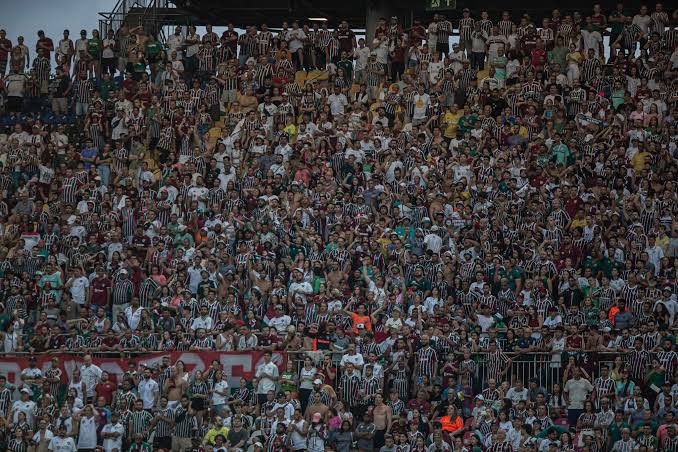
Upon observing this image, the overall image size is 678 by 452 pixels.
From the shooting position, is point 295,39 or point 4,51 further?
point 4,51

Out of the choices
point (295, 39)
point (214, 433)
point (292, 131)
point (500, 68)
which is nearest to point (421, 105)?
point (500, 68)

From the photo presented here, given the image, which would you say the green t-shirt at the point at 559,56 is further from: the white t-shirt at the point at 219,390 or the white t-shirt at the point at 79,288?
the white t-shirt at the point at 219,390

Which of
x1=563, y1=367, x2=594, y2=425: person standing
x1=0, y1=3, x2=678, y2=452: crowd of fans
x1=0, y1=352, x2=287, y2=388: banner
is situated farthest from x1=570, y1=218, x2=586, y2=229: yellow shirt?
x1=0, y1=352, x2=287, y2=388: banner

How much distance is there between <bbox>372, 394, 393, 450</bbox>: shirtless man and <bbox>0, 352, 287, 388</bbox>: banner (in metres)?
2.03

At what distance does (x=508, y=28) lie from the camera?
35125 mm

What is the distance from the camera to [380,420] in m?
24.9

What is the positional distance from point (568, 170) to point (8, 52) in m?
14.8

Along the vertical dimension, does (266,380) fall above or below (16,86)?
below

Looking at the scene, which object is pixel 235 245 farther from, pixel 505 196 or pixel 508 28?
pixel 508 28

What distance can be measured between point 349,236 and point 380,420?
17.3 ft

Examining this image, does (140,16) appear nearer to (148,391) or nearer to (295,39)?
(295,39)

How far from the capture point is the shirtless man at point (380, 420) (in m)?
24.9

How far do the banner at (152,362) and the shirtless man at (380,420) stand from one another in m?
2.03

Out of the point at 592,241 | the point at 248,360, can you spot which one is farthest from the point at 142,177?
the point at 592,241
